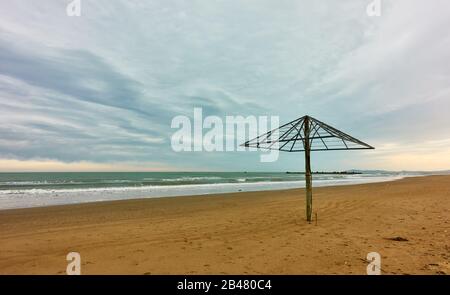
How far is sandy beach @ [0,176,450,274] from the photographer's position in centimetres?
615

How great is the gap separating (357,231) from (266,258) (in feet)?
14.1

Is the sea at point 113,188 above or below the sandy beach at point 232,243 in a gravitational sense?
below

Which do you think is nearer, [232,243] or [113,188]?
[232,243]

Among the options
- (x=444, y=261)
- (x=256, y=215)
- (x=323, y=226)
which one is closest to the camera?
(x=444, y=261)

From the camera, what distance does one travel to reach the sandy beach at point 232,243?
615cm

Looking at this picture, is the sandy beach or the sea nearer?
the sandy beach

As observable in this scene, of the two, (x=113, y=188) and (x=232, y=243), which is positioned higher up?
(x=232, y=243)

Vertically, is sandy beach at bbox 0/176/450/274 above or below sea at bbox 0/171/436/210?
above

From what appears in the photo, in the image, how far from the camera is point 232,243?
805 cm

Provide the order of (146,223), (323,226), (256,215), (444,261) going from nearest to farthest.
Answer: (444,261) < (323,226) < (146,223) < (256,215)

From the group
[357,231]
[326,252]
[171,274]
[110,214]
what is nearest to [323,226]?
[357,231]

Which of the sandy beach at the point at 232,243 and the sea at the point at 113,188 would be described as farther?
the sea at the point at 113,188
